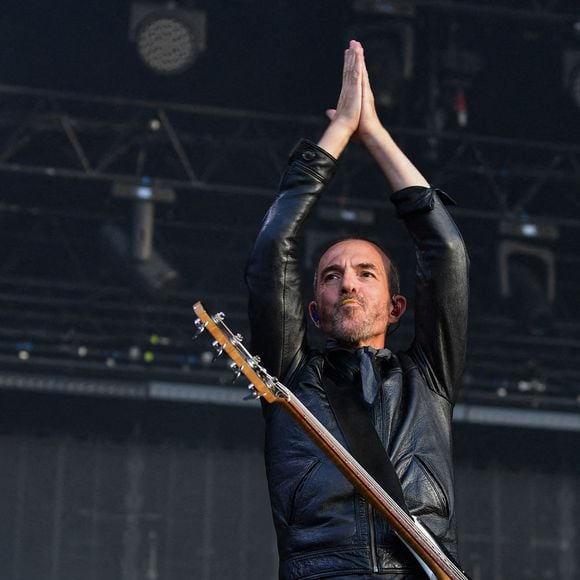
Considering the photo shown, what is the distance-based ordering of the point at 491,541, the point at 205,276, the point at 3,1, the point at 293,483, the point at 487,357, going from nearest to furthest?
the point at 293,483 < the point at 3,1 < the point at 205,276 < the point at 487,357 < the point at 491,541

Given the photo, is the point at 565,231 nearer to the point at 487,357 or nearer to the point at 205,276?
the point at 487,357

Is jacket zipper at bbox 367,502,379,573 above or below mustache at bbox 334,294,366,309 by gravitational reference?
below

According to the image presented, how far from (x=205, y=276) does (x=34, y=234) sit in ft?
4.98

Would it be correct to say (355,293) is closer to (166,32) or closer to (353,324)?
(353,324)

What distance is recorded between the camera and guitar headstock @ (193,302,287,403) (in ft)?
8.15

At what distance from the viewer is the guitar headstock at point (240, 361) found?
2484 millimetres

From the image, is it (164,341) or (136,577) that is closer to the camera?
(164,341)

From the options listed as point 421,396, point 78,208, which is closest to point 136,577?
point 78,208

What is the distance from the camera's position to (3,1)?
8.23 meters

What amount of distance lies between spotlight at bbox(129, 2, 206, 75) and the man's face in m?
5.60

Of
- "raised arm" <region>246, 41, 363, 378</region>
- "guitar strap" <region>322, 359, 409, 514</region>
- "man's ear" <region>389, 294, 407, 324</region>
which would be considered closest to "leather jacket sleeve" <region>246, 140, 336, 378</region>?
"raised arm" <region>246, 41, 363, 378</region>

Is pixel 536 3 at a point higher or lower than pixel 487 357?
higher

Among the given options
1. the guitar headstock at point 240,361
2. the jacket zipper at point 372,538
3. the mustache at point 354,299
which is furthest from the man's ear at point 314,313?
the jacket zipper at point 372,538

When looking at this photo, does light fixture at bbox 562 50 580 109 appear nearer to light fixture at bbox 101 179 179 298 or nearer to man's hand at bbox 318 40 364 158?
light fixture at bbox 101 179 179 298
